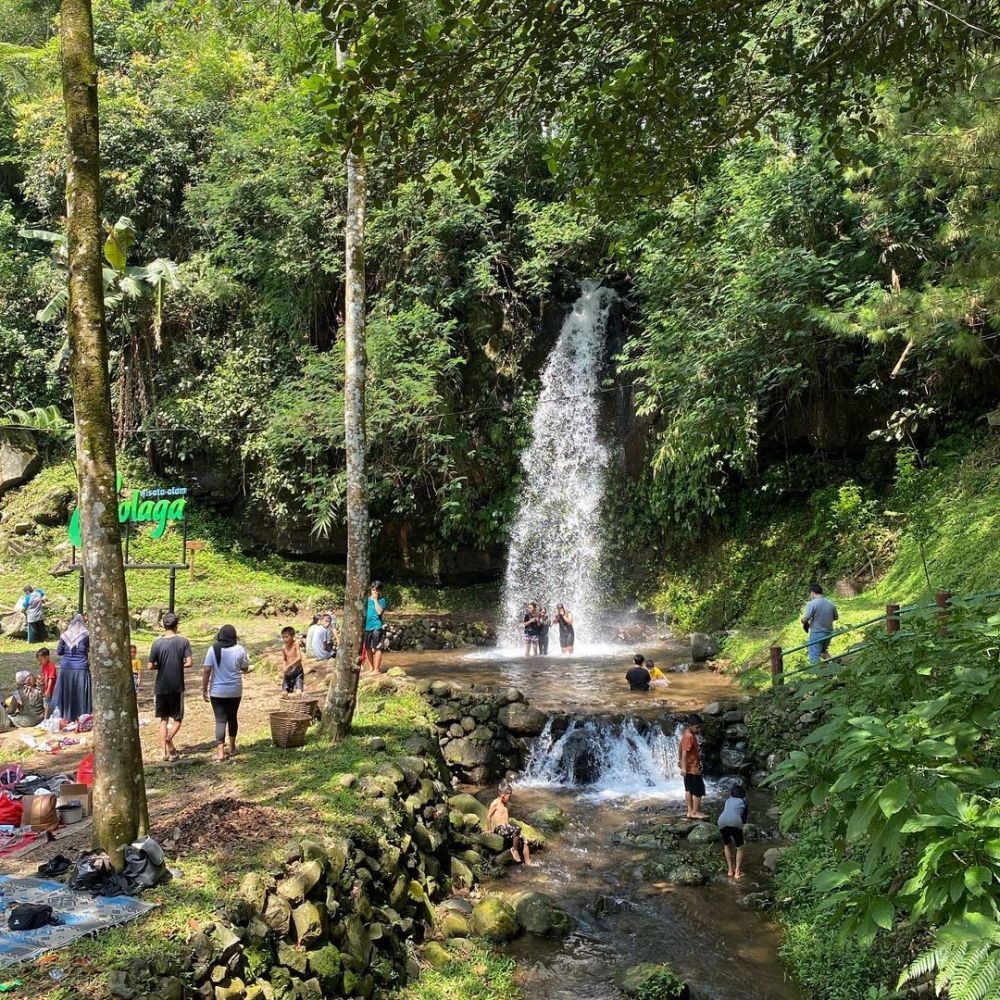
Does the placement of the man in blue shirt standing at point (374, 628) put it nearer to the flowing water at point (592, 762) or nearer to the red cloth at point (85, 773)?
the flowing water at point (592, 762)

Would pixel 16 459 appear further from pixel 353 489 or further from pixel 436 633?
pixel 353 489

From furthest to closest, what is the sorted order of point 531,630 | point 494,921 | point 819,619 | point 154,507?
1. point 531,630
2. point 154,507
3. point 819,619
4. point 494,921

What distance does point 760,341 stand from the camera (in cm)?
1454

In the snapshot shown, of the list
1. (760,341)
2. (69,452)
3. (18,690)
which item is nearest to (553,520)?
(760,341)

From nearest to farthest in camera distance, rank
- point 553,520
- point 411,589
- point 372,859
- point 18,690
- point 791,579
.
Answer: point 372,859 → point 18,690 → point 791,579 → point 553,520 → point 411,589

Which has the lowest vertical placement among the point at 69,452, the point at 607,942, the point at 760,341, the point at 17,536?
the point at 607,942

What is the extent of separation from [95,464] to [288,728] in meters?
4.02

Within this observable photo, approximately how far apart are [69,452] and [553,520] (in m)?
14.7

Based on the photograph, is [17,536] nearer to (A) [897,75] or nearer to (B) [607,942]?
(B) [607,942]

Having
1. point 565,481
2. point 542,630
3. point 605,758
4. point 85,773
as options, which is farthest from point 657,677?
point 85,773

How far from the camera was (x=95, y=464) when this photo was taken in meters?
5.34

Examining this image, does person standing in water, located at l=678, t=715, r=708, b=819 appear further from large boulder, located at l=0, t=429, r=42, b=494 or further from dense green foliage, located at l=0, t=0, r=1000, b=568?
large boulder, located at l=0, t=429, r=42, b=494

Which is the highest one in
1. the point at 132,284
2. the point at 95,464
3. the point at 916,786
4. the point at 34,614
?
the point at 132,284

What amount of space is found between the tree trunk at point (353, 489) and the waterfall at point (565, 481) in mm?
11082
